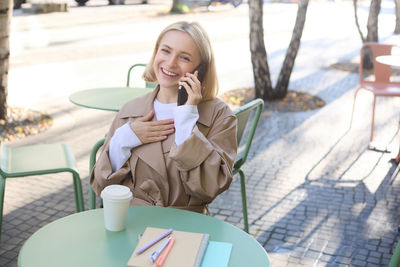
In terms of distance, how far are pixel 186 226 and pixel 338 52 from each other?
44.3 ft

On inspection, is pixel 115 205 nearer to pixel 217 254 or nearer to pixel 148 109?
pixel 217 254

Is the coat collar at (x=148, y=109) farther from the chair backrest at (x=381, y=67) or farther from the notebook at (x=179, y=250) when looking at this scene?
the chair backrest at (x=381, y=67)

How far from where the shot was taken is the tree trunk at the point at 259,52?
7.71 meters

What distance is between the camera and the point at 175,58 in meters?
2.47

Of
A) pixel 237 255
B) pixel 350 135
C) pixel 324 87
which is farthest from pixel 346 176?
pixel 324 87

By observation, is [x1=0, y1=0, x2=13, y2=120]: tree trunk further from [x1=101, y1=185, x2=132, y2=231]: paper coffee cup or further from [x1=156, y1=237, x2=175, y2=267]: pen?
[x1=156, y1=237, x2=175, y2=267]: pen

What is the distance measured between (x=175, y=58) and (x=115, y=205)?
3.14 ft

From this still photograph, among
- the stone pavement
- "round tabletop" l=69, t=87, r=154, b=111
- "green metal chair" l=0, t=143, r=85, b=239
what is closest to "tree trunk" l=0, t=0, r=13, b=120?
the stone pavement

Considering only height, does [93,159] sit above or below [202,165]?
below

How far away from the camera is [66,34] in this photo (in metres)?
16.2

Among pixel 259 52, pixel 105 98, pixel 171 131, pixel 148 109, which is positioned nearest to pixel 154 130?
pixel 171 131

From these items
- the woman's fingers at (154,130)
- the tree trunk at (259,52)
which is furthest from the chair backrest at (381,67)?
the woman's fingers at (154,130)

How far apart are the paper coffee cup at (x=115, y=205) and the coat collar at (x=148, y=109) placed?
2.39 feet

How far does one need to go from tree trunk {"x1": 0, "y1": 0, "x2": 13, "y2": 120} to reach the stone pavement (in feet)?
2.50
